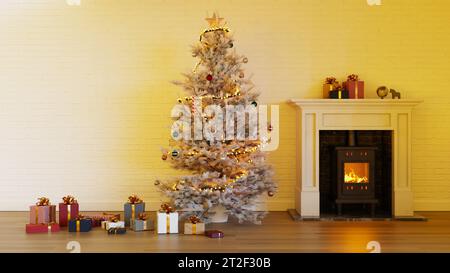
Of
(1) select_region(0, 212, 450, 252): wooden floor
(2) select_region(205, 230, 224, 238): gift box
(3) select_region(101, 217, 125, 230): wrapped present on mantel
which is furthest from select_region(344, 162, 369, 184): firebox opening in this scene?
(3) select_region(101, 217, 125, 230): wrapped present on mantel

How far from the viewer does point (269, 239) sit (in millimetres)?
5293

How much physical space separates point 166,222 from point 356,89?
2.74m

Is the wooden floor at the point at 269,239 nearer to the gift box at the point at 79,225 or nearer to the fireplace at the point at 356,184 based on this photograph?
the gift box at the point at 79,225

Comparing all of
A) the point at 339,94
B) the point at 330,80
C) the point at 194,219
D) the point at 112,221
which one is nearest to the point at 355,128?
the point at 339,94

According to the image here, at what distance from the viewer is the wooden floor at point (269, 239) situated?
4867mm

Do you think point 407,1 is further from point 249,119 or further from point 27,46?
point 27,46

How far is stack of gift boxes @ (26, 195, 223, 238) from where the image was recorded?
18.3 feet

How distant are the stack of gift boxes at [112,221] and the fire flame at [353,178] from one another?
1939 mm

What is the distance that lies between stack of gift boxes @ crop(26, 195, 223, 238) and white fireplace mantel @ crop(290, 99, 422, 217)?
159 cm

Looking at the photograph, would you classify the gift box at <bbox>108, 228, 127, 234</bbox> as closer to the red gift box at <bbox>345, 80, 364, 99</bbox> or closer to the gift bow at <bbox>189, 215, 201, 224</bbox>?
the gift bow at <bbox>189, 215, 201, 224</bbox>

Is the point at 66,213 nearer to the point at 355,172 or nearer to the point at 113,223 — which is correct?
the point at 113,223

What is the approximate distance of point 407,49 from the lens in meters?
7.08
